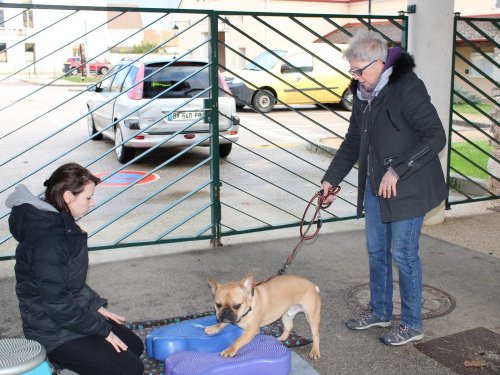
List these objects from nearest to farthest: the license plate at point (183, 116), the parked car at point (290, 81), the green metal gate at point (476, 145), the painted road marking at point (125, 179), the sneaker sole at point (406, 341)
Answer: the sneaker sole at point (406, 341), the green metal gate at point (476, 145), the painted road marking at point (125, 179), the license plate at point (183, 116), the parked car at point (290, 81)

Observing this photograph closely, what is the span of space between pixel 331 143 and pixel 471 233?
6.29 meters

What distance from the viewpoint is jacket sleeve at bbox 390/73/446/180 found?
3641 mm

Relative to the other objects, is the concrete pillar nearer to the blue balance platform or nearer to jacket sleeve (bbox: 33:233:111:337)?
the blue balance platform

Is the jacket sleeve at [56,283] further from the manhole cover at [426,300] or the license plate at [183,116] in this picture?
the license plate at [183,116]

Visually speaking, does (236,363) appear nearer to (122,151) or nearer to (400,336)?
(400,336)

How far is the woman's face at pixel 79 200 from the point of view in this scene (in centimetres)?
315

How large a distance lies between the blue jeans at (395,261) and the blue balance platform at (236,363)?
0.98 metres

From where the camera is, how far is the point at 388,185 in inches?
147

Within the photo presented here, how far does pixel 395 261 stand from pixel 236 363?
1258 mm

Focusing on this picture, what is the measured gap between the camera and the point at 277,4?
29.9m

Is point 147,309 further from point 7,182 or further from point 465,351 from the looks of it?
point 7,182

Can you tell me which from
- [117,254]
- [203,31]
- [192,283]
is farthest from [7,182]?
[203,31]

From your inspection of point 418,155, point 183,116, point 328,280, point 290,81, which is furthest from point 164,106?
point 290,81

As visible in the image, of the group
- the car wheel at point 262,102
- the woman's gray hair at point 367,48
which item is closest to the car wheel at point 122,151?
the woman's gray hair at point 367,48
